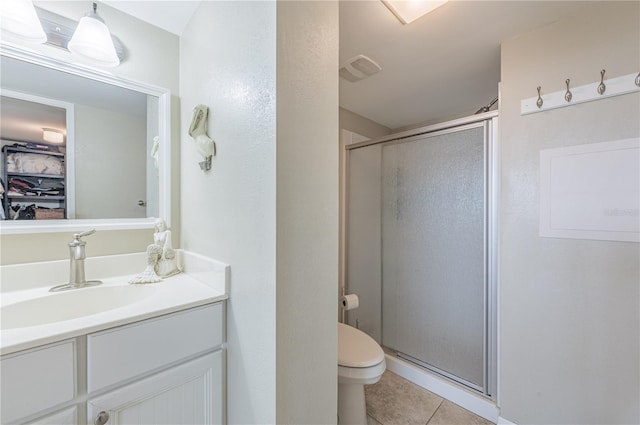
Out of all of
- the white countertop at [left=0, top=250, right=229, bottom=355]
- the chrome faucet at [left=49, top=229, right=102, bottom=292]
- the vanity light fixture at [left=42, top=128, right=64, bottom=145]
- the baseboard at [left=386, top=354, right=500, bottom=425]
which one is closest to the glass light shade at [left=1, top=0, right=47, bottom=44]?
the vanity light fixture at [left=42, top=128, right=64, bottom=145]

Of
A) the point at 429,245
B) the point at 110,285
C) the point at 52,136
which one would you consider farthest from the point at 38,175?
the point at 429,245

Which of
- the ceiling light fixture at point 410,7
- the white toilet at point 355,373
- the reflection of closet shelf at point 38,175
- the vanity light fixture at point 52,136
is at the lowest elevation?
the white toilet at point 355,373

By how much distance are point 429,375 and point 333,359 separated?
4.15 ft

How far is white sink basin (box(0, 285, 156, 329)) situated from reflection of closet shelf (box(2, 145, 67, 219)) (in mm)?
354

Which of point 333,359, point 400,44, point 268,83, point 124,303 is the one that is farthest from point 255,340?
point 400,44

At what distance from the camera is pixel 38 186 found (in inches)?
41.3

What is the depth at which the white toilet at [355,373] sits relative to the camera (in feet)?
4.15

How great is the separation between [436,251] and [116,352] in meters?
1.80

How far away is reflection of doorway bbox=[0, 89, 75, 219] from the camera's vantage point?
992 millimetres

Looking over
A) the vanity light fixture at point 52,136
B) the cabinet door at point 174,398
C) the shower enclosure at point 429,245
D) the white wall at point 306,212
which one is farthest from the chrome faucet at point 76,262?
the shower enclosure at point 429,245

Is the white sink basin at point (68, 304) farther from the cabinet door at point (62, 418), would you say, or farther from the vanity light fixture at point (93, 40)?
the vanity light fixture at point (93, 40)

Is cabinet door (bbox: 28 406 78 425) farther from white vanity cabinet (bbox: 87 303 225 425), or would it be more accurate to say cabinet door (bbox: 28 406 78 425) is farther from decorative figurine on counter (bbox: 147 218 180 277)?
decorative figurine on counter (bbox: 147 218 180 277)

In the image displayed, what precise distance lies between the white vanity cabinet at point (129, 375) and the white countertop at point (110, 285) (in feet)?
0.08

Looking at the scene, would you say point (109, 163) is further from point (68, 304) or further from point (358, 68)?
point (358, 68)
